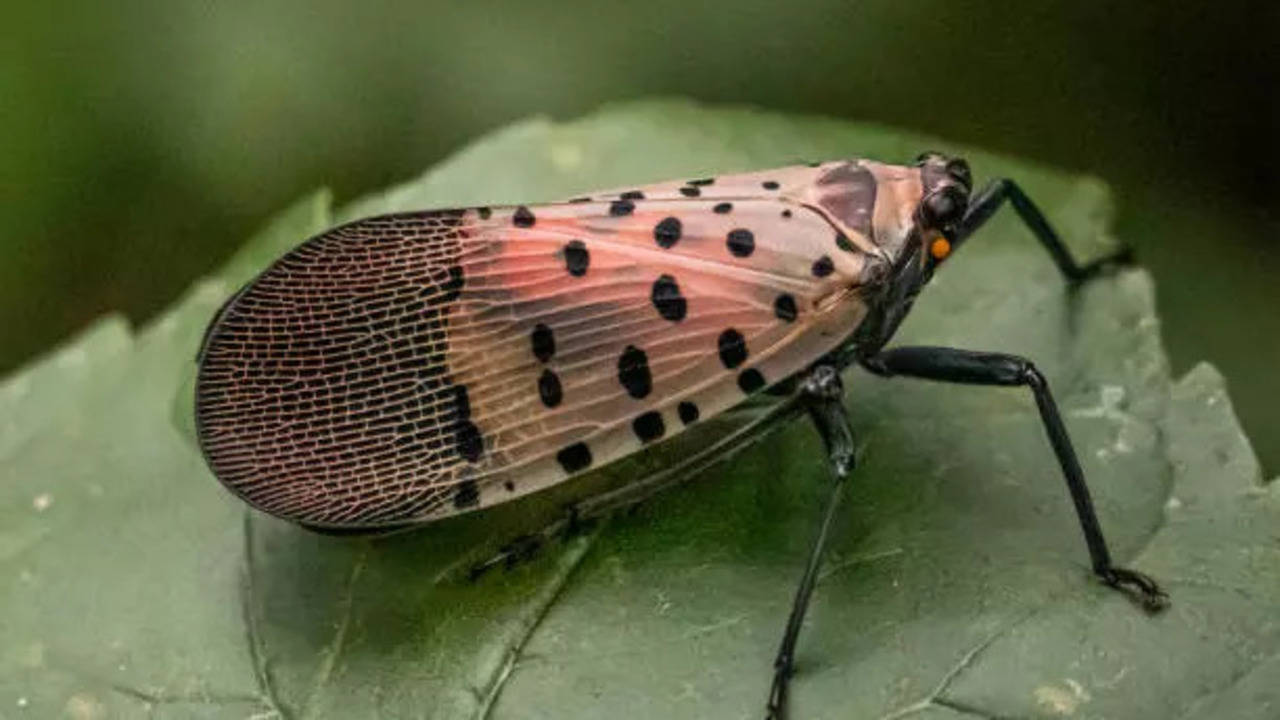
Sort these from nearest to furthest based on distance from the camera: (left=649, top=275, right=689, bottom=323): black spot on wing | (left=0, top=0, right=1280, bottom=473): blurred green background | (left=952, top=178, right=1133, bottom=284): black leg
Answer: (left=649, top=275, right=689, bottom=323): black spot on wing, (left=952, top=178, right=1133, bottom=284): black leg, (left=0, top=0, right=1280, bottom=473): blurred green background

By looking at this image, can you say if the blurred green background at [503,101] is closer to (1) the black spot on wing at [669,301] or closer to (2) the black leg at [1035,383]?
(2) the black leg at [1035,383]

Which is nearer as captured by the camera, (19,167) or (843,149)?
(843,149)

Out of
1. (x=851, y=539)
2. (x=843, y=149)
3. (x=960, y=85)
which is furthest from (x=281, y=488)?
(x=960, y=85)

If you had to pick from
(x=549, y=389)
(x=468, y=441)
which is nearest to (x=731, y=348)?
(x=549, y=389)

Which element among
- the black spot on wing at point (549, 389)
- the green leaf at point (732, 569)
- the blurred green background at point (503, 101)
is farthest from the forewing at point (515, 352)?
the blurred green background at point (503, 101)

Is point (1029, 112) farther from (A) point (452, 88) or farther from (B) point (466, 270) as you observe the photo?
(B) point (466, 270)

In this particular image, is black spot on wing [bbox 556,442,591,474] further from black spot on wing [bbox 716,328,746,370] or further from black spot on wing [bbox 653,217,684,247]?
black spot on wing [bbox 653,217,684,247]

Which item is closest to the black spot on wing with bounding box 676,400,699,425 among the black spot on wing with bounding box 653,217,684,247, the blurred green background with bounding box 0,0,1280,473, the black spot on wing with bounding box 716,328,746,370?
the black spot on wing with bounding box 716,328,746,370

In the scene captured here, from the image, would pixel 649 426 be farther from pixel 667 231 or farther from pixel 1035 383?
pixel 1035 383
